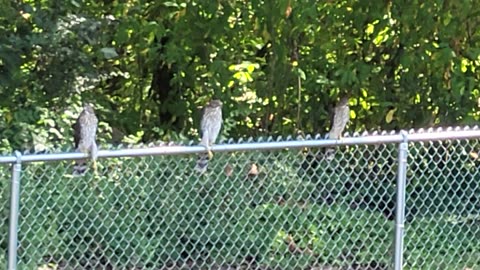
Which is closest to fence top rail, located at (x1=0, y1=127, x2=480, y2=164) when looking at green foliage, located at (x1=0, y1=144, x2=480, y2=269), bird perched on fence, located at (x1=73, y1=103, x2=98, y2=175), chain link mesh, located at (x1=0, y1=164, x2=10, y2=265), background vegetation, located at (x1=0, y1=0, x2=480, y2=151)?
bird perched on fence, located at (x1=73, y1=103, x2=98, y2=175)

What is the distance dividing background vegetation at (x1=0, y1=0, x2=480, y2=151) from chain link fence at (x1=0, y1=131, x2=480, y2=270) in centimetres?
101

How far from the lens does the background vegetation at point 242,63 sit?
686 centimetres

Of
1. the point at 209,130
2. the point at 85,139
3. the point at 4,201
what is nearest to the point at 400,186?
the point at 209,130

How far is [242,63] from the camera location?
7652 mm

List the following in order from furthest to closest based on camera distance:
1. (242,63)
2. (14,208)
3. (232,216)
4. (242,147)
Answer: (242,63) < (232,216) < (242,147) < (14,208)

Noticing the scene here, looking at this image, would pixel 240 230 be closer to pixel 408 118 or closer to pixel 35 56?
pixel 35 56

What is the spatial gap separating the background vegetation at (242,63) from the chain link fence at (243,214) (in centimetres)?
101

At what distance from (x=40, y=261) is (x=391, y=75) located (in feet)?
12.0

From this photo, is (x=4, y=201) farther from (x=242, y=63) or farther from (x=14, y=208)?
(x=242, y=63)

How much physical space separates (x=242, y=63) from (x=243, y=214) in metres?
2.01

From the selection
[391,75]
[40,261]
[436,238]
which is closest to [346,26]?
[391,75]

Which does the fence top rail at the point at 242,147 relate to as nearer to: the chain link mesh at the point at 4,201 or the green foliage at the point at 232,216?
the green foliage at the point at 232,216

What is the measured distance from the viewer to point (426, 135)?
4.91 meters

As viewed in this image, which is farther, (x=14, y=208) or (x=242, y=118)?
(x=242, y=118)
